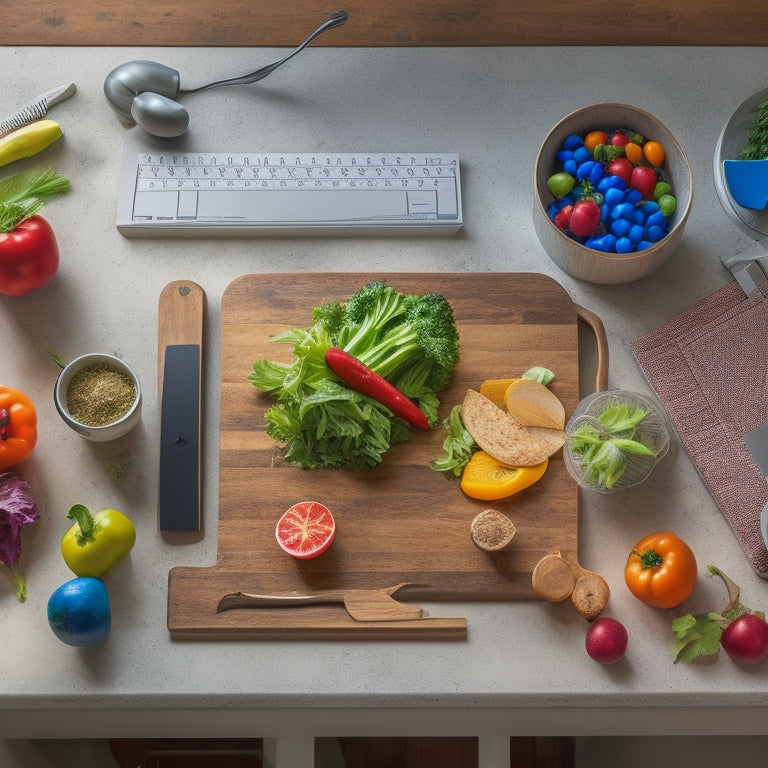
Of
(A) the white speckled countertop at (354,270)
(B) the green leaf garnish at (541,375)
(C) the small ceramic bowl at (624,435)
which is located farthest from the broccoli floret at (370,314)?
(C) the small ceramic bowl at (624,435)

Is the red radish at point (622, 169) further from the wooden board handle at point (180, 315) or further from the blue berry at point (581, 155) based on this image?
the wooden board handle at point (180, 315)

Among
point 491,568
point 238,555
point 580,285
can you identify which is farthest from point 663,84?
point 238,555

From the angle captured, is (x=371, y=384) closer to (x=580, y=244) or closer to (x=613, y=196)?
(x=580, y=244)

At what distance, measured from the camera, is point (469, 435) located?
1747 mm

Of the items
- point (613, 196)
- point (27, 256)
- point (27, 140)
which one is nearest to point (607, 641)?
point (613, 196)

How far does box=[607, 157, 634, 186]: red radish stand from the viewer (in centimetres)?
181

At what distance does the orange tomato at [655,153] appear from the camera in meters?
1.83

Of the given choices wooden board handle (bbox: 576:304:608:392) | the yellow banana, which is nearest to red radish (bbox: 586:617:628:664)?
wooden board handle (bbox: 576:304:608:392)

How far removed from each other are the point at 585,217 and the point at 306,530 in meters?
0.81

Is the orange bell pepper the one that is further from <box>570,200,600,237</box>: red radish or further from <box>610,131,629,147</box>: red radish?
<box>610,131,629,147</box>: red radish

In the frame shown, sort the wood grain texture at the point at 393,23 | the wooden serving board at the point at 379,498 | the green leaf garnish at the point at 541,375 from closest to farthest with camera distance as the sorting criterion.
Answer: the wooden serving board at the point at 379,498 < the green leaf garnish at the point at 541,375 < the wood grain texture at the point at 393,23

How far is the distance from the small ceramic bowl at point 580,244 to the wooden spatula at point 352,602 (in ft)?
2.40

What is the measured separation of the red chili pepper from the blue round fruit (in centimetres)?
59

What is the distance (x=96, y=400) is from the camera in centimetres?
171
